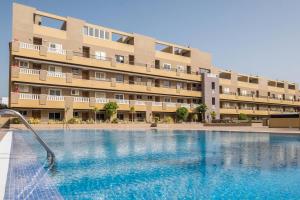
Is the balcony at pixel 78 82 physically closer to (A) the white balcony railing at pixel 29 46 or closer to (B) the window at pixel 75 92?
(B) the window at pixel 75 92

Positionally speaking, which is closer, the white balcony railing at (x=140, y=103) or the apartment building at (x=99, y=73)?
the apartment building at (x=99, y=73)

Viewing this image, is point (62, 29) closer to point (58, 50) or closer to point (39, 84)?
point (58, 50)

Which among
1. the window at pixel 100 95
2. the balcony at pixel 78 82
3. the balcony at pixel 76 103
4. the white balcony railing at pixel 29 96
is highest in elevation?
the balcony at pixel 78 82

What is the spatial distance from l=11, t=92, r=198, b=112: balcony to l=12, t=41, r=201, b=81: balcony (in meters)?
4.69

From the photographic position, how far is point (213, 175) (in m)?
8.39

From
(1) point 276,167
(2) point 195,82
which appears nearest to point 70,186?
(1) point 276,167

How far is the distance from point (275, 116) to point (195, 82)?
1937 cm

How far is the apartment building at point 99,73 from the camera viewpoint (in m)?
31.2

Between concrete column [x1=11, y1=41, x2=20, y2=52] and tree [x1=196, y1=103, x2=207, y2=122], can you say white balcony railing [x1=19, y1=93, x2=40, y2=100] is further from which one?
tree [x1=196, y1=103, x2=207, y2=122]

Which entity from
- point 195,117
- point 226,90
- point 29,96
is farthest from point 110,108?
point 226,90

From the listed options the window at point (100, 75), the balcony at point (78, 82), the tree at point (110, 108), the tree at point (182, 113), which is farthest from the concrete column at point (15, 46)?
the tree at point (182, 113)

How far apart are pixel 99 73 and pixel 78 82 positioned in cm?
442

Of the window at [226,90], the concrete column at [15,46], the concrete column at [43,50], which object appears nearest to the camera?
the concrete column at [15,46]

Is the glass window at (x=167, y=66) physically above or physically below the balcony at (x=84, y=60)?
above
